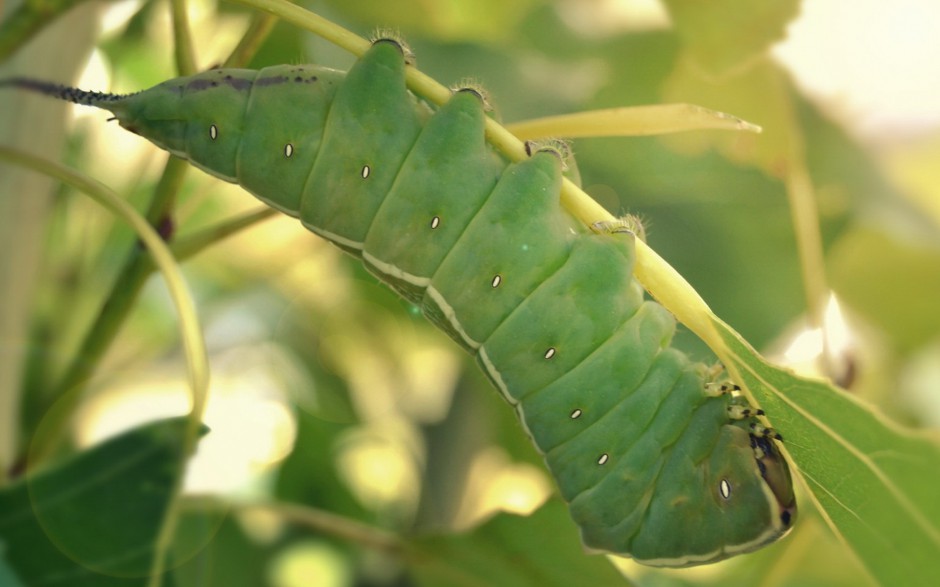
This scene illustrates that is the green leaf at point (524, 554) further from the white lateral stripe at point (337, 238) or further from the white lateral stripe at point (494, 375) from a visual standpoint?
the white lateral stripe at point (337, 238)

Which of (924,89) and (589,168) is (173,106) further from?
(924,89)

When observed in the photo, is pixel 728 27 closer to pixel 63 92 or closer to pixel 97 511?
pixel 63 92

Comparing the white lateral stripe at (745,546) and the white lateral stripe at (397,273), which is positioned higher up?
the white lateral stripe at (397,273)

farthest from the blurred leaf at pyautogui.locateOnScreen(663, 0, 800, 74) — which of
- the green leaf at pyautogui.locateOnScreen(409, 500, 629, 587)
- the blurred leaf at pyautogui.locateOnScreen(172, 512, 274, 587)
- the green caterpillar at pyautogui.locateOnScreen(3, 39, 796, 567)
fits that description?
the blurred leaf at pyautogui.locateOnScreen(172, 512, 274, 587)

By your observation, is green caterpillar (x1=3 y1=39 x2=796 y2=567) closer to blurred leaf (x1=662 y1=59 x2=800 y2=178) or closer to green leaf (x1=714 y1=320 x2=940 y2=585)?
green leaf (x1=714 y1=320 x2=940 y2=585)

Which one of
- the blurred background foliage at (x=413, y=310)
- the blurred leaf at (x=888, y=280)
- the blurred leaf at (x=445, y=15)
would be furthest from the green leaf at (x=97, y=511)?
the blurred leaf at (x=888, y=280)

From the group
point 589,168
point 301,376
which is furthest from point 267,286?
point 589,168

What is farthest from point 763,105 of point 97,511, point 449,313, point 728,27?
point 97,511
